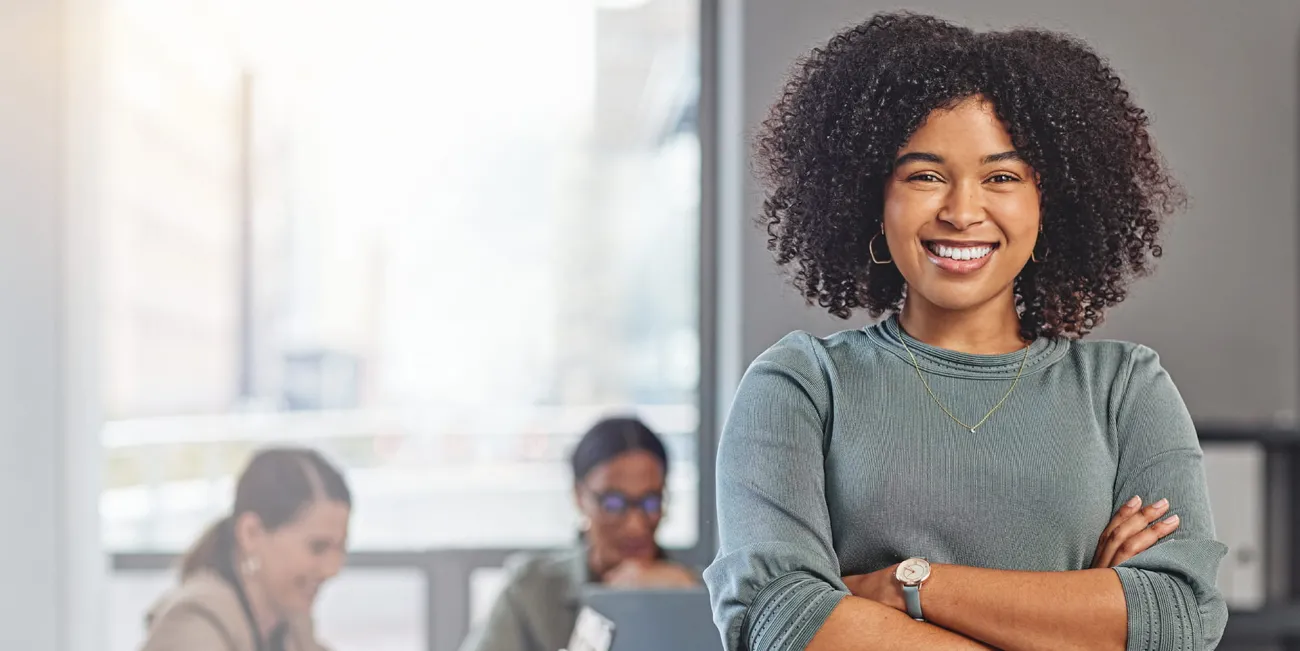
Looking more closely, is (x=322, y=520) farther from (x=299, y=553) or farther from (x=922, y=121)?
(x=922, y=121)

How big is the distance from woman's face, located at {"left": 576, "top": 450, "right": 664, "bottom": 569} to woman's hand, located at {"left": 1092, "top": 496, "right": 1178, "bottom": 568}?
1.57 meters

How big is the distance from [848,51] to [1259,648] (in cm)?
188

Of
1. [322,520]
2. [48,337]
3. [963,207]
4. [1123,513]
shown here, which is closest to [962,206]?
[963,207]

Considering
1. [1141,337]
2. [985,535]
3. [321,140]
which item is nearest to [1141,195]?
[985,535]

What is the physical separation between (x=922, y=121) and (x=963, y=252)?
0.14 m

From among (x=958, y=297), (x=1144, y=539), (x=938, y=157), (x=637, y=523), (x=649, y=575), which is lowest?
(x=649, y=575)

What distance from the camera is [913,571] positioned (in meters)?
1.30

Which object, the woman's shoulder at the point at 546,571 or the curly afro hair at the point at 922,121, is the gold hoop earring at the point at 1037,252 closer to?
the curly afro hair at the point at 922,121

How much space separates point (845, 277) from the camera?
1487 mm

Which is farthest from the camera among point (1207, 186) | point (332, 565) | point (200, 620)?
point (332, 565)

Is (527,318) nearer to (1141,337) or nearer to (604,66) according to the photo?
(604,66)

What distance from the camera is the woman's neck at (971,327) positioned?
4.63 feet

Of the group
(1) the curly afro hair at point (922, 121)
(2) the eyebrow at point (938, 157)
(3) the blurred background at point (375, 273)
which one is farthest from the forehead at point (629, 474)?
(2) the eyebrow at point (938, 157)

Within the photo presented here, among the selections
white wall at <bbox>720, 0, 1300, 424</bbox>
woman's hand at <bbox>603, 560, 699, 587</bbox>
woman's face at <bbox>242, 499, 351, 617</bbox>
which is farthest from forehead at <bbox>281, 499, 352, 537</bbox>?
white wall at <bbox>720, 0, 1300, 424</bbox>
